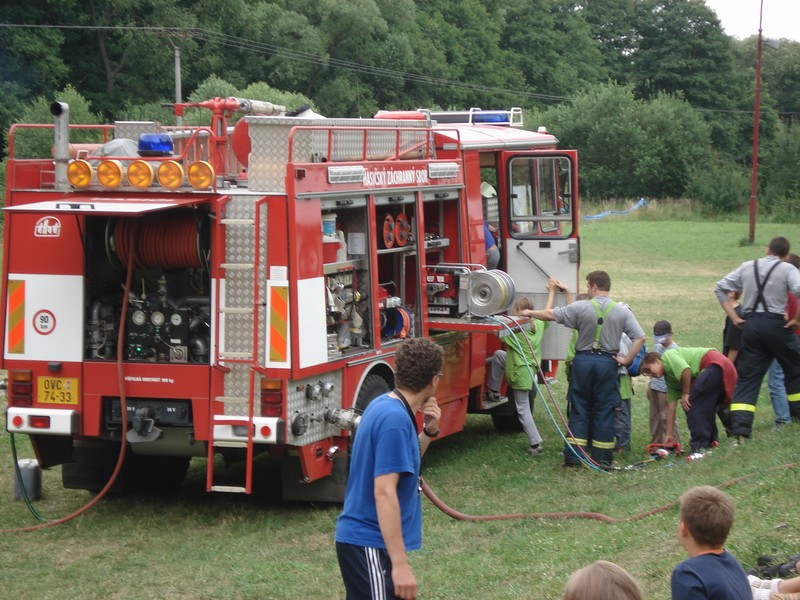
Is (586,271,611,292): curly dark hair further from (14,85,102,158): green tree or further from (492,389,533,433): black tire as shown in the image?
(14,85,102,158): green tree

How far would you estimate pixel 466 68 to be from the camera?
3233 inches

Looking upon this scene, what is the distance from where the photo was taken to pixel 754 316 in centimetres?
1059

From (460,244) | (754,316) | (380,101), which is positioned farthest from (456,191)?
(380,101)

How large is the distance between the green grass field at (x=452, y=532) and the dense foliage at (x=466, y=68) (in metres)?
33.5

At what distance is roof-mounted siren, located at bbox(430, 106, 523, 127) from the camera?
45.6 ft

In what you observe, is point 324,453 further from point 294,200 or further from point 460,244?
point 460,244

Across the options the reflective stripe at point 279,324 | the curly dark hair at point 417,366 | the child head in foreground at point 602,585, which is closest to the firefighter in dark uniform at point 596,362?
the reflective stripe at point 279,324

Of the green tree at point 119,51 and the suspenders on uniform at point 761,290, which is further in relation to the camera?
the green tree at point 119,51

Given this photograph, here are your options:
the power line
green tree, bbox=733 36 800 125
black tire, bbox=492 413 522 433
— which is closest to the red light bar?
black tire, bbox=492 413 522 433

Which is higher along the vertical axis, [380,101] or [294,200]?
[380,101]

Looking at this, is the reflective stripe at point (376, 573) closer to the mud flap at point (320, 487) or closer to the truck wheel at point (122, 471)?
the mud flap at point (320, 487)

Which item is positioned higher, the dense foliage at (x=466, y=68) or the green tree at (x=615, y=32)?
the green tree at (x=615, y=32)

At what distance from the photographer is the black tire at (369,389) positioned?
30.8ft

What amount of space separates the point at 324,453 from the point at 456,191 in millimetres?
3277
